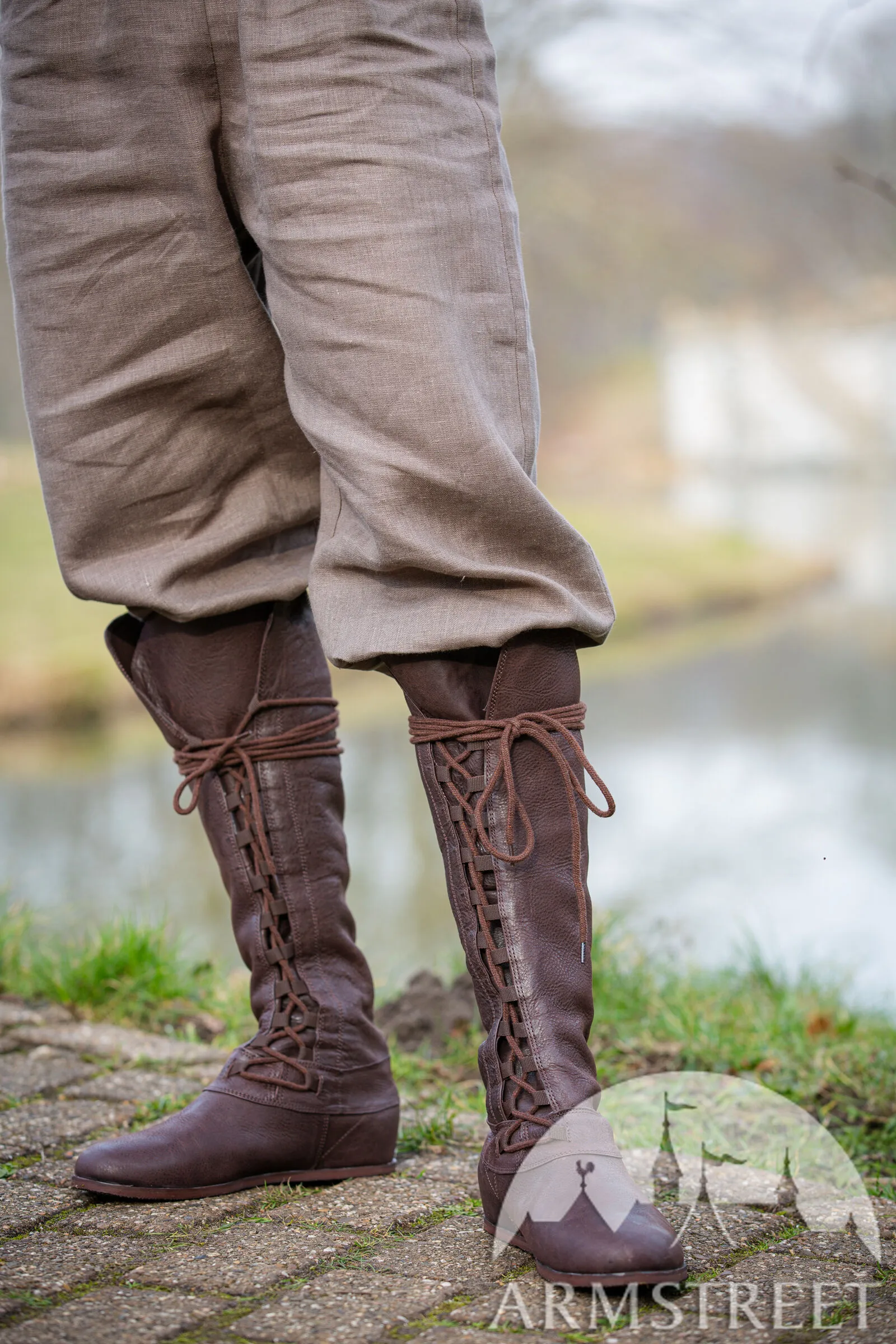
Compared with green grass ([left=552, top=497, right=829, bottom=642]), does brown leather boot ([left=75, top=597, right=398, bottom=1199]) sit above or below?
above

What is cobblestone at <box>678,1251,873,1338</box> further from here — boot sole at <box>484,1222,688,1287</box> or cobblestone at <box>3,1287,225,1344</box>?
cobblestone at <box>3,1287,225,1344</box>

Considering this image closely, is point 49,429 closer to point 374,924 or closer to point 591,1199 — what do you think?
point 591,1199

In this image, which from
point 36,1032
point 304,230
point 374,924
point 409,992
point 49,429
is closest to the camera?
point 304,230

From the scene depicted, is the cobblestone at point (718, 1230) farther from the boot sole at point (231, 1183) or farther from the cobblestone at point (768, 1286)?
the boot sole at point (231, 1183)

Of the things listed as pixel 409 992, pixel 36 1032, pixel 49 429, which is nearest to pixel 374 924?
pixel 409 992

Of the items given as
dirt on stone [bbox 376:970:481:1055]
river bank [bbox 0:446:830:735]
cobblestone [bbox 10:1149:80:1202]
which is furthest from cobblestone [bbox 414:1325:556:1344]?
river bank [bbox 0:446:830:735]

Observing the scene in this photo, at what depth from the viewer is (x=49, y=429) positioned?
83cm

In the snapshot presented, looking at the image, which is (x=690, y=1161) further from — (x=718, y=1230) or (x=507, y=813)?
(x=507, y=813)

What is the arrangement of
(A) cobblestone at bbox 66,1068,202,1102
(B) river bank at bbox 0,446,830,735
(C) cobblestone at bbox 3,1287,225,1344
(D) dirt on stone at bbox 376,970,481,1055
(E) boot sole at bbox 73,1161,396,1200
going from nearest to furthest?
(C) cobblestone at bbox 3,1287,225,1344
(E) boot sole at bbox 73,1161,396,1200
(A) cobblestone at bbox 66,1068,202,1102
(D) dirt on stone at bbox 376,970,481,1055
(B) river bank at bbox 0,446,830,735

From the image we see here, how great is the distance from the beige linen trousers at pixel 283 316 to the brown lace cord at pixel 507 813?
6 centimetres

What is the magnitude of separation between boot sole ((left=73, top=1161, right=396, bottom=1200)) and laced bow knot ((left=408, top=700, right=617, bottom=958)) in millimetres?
290

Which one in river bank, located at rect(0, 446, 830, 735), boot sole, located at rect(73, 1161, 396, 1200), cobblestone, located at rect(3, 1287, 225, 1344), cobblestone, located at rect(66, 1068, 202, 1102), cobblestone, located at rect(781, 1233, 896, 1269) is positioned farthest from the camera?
river bank, located at rect(0, 446, 830, 735)

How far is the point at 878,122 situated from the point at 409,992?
10.3ft

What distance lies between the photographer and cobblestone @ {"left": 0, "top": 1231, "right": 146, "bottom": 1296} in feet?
2.12
